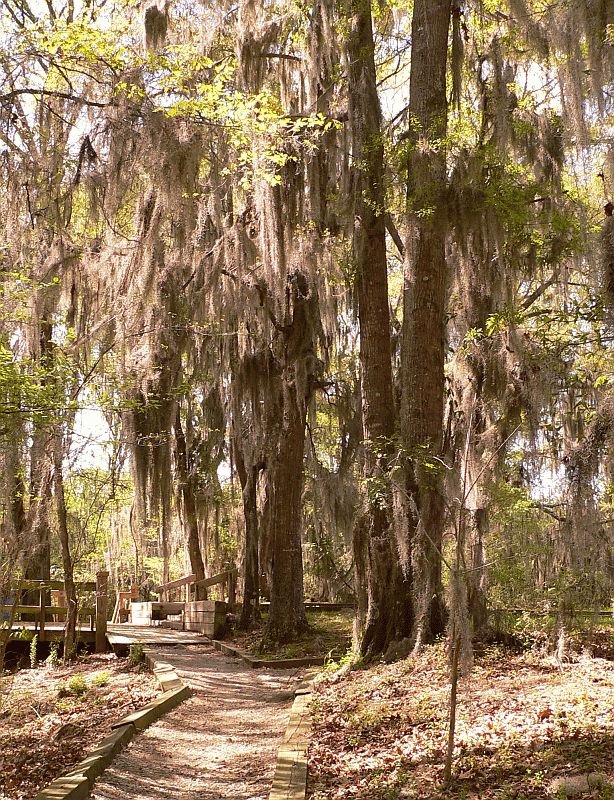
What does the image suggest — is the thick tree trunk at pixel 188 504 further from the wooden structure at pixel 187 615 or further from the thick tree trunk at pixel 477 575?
the thick tree trunk at pixel 477 575

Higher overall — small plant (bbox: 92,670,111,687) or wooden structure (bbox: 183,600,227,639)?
wooden structure (bbox: 183,600,227,639)

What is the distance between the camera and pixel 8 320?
32.1ft

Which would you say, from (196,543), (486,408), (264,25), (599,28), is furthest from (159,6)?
(196,543)

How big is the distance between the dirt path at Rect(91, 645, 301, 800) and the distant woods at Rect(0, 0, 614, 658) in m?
1.46

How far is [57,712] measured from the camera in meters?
8.41

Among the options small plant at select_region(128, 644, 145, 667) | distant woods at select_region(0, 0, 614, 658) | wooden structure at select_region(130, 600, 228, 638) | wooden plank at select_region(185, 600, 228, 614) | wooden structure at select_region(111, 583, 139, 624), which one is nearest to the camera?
distant woods at select_region(0, 0, 614, 658)

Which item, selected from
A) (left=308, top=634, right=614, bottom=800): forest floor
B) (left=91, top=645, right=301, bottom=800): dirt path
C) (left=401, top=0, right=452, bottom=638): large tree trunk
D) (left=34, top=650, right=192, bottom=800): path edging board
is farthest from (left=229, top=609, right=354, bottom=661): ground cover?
(left=401, top=0, right=452, bottom=638): large tree trunk

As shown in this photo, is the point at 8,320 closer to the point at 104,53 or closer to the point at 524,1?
the point at 104,53

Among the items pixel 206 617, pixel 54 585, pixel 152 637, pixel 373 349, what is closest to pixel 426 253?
pixel 373 349

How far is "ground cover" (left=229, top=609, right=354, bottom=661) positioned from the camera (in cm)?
1094

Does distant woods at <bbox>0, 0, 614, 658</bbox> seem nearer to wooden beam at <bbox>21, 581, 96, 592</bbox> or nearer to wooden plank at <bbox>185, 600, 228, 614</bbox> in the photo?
wooden beam at <bbox>21, 581, 96, 592</bbox>

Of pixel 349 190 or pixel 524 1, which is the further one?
pixel 349 190

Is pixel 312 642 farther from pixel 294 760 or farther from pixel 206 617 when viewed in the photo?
pixel 294 760

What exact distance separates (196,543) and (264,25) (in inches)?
434
